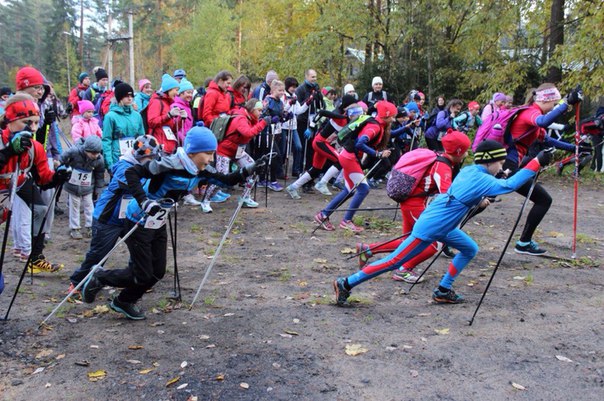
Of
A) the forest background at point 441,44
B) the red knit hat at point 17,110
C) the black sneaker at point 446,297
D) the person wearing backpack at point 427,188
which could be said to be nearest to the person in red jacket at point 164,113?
the red knit hat at point 17,110

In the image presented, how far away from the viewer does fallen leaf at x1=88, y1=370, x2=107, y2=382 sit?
4113 millimetres

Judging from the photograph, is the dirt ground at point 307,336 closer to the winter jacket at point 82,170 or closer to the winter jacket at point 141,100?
the winter jacket at point 82,170

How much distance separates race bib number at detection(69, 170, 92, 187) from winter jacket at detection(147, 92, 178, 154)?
1.64 metres

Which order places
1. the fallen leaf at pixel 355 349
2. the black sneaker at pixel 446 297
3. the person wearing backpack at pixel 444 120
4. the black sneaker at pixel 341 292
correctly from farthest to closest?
the person wearing backpack at pixel 444 120
the black sneaker at pixel 446 297
the black sneaker at pixel 341 292
the fallen leaf at pixel 355 349

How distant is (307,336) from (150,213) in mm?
1760

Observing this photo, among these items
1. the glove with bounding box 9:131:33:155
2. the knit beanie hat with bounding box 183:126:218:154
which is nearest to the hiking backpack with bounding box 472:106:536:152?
the knit beanie hat with bounding box 183:126:218:154

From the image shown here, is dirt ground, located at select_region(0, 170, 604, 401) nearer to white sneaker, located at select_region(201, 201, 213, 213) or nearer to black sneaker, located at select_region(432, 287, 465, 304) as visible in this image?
black sneaker, located at select_region(432, 287, 465, 304)

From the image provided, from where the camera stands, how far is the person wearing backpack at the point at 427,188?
19.3 ft

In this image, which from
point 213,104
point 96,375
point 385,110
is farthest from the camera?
point 213,104

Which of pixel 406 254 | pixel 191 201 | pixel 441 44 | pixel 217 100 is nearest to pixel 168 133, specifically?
pixel 217 100

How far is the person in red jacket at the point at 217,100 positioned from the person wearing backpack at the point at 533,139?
5384mm

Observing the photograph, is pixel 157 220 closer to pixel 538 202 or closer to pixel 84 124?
pixel 84 124

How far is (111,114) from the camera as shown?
28.1 ft

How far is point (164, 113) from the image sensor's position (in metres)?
9.45
